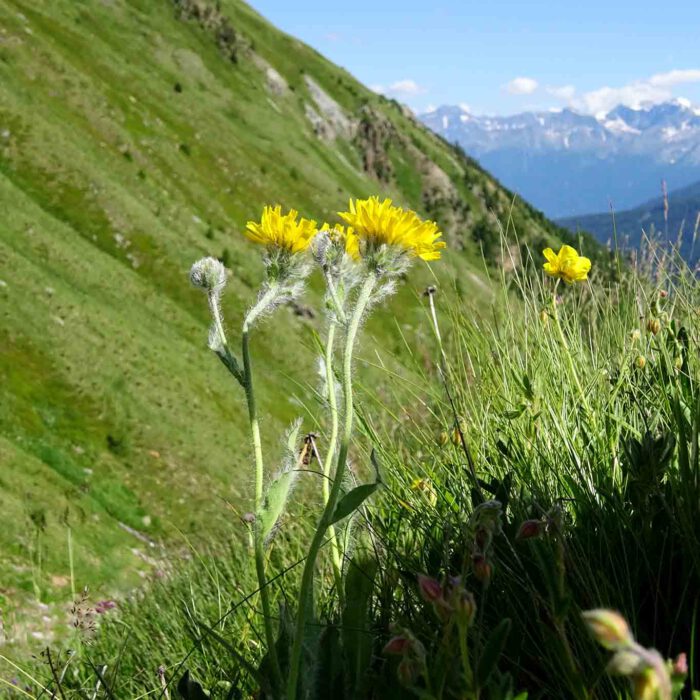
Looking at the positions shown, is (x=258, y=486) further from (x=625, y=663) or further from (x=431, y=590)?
(x=625, y=663)

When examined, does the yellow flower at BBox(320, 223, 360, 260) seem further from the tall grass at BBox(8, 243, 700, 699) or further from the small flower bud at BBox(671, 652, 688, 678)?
the small flower bud at BBox(671, 652, 688, 678)

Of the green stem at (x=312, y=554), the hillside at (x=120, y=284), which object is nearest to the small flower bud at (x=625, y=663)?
the green stem at (x=312, y=554)

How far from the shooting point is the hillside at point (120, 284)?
14906 mm

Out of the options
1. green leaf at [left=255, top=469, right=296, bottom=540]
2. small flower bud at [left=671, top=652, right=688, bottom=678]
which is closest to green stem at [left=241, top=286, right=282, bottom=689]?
green leaf at [left=255, top=469, right=296, bottom=540]

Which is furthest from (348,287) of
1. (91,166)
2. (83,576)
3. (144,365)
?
(91,166)

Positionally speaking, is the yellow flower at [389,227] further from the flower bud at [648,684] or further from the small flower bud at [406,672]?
the flower bud at [648,684]

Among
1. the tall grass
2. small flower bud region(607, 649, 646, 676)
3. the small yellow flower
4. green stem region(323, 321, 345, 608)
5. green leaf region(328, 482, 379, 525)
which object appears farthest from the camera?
the small yellow flower

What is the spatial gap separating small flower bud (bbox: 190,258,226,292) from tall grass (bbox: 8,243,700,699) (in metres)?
0.67

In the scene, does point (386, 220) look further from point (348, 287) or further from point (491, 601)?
point (491, 601)

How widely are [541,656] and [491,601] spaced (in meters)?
0.38

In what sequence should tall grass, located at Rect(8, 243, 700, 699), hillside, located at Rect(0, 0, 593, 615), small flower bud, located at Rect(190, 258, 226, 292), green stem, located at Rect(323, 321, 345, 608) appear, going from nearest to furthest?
1. tall grass, located at Rect(8, 243, 700, 699)
2. green stem, located at Rect(323, 321, 345, 608)
3. small flower bud, located at Rect(190, 258, 226, 292)
4. hillside, located at Rect(0, 0, 593, 615)

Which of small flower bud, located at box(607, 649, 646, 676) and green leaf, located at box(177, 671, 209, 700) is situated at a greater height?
small flower bud, located at box(607, 649, 646, 676)

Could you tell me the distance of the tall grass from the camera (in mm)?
1529

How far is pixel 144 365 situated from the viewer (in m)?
22.7
